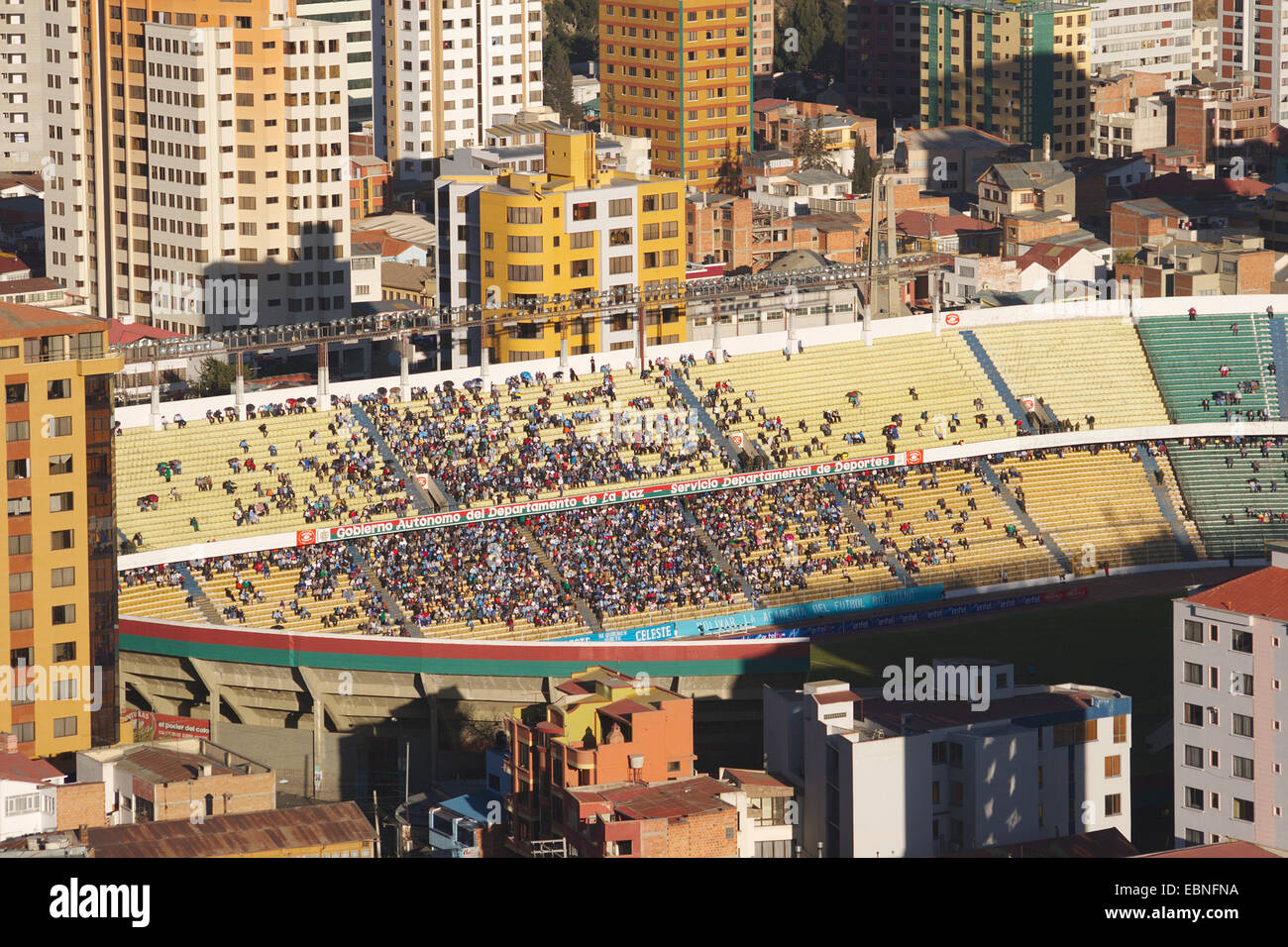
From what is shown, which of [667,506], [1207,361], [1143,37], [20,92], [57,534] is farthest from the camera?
[1143,37]

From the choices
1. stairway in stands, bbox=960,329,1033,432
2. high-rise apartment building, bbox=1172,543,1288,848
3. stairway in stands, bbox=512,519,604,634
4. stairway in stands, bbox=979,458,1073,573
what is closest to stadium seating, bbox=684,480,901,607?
stairway in stands, bbox=512,519,604,634

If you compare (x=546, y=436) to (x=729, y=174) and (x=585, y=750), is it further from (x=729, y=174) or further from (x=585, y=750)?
(x=729, y=174)

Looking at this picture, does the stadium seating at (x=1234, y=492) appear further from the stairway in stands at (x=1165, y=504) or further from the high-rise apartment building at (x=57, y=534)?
the high-rise apartment building at (x=57, y=534)

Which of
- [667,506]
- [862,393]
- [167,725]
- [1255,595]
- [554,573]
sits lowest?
[167,725]

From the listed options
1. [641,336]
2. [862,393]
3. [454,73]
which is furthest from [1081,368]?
[454,73]

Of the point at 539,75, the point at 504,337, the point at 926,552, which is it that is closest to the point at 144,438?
the point at 504,337

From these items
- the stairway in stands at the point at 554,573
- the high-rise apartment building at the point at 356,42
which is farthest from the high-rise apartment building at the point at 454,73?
the stairway in stands at the point at 554,573
